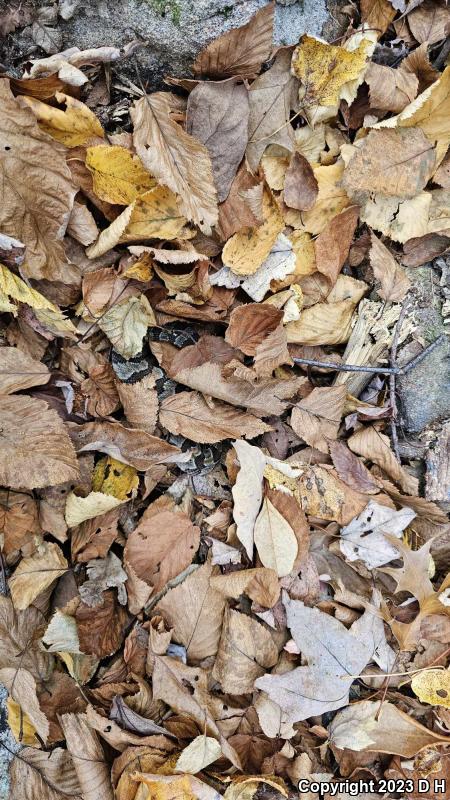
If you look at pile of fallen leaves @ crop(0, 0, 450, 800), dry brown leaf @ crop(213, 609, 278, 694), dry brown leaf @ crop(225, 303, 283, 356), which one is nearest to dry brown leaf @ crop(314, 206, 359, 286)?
pile of fallen leaves @ crop(0, 0, 450, 800)

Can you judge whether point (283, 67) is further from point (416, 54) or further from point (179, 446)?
point (179, 446)

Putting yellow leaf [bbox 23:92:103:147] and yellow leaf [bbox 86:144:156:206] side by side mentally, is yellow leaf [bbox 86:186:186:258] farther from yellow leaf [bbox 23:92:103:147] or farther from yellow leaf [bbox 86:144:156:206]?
yellow leaf [bbox 23:92:103:147]

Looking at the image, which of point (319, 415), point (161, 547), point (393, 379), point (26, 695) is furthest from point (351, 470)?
point (26, 695)

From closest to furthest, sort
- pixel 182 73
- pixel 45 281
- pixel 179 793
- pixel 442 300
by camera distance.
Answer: pixel 179 793, pixel 45 281, pixel 182 73, pixel 442 300

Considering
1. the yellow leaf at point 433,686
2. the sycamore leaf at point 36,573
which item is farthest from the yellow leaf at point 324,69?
the yellow leaf at point 433,686

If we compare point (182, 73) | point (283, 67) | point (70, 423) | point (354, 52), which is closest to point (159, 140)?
point (182, 73)

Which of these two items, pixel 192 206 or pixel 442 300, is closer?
pixel 192 206

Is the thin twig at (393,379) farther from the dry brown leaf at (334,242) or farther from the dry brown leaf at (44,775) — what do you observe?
the dry brown leaf at (44,775)
